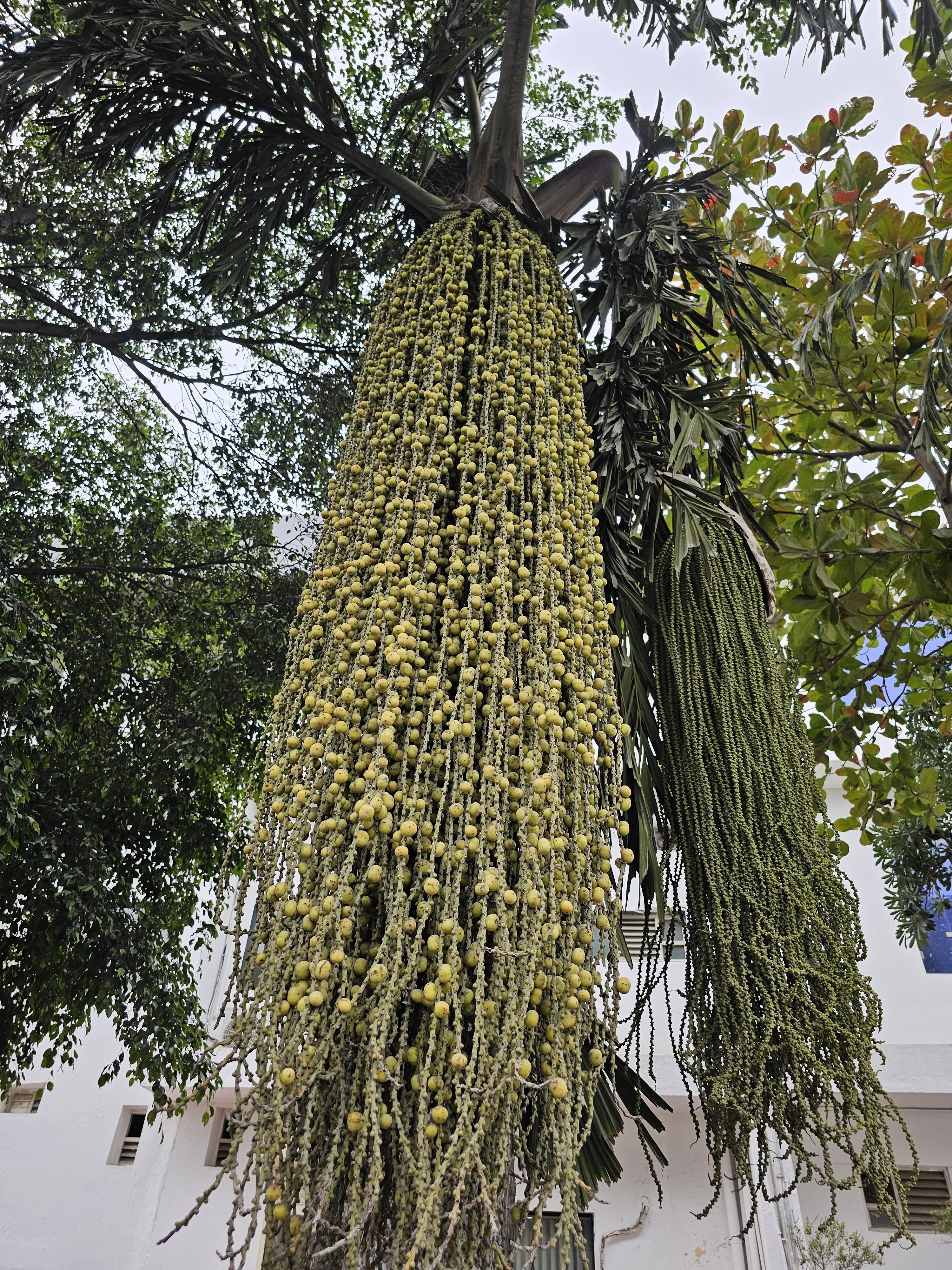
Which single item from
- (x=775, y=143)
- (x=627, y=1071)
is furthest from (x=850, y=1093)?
(x=775, y=143)

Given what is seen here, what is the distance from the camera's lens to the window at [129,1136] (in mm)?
6617

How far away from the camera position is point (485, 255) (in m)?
1.66

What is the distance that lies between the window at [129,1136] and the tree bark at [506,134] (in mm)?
7637

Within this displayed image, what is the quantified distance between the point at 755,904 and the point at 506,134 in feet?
6.29

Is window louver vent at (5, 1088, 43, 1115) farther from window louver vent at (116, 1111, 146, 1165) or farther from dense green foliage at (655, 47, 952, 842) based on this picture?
dense green foliage at (655, 47, 952, 842)

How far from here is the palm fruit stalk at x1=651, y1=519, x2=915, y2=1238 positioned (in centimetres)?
112

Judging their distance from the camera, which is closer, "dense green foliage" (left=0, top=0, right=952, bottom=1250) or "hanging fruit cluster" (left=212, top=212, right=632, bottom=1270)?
"hanging fruit cluster" (left=212, top=212, right=632, bottom=1270)

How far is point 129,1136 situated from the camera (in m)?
6.74

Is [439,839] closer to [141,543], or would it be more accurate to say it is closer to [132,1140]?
[141,543]

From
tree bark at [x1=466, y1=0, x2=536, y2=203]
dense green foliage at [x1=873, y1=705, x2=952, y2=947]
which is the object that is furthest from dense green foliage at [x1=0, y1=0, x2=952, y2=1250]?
dense green foliage at [x1=873, y1=705, x2=952, y2=947]

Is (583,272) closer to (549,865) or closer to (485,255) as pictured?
(485,255)

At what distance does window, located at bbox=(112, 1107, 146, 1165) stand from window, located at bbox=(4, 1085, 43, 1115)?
→ 0.75 m

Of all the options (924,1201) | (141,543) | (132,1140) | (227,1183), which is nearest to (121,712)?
(141,543)

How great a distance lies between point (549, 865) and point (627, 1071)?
1.65ft
